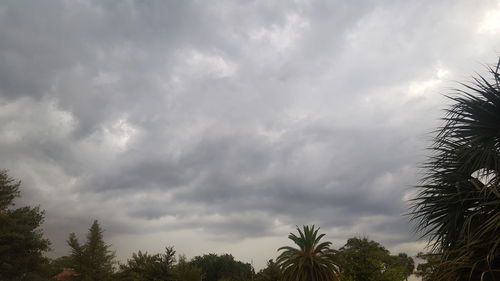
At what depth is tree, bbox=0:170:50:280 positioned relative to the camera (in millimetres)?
42625

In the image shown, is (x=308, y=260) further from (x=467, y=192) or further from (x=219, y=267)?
(x=219, y=267)

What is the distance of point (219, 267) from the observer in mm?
92875

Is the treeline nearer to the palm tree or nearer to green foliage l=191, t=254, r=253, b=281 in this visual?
the palm tree

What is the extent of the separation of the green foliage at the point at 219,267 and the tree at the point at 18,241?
48548mm

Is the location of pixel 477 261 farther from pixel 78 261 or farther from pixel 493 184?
pixel 78 261

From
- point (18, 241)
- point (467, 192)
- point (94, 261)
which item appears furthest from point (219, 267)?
point (467, 192)

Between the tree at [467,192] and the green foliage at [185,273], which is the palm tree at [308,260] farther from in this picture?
the tree at [467,192]

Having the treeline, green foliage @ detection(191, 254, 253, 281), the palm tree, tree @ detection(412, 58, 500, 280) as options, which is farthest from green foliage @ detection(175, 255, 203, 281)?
tree @ detection(412, 58, 500, 280)

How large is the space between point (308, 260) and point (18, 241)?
30359 mm

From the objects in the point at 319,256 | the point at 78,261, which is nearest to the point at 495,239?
the point at 319,256

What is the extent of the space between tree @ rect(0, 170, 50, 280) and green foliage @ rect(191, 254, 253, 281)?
1911 inches

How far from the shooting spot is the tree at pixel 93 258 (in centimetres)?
5712

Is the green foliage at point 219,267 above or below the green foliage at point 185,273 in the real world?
above

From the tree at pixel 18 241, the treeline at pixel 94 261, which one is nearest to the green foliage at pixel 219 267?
the treeline at pixel 94 261
